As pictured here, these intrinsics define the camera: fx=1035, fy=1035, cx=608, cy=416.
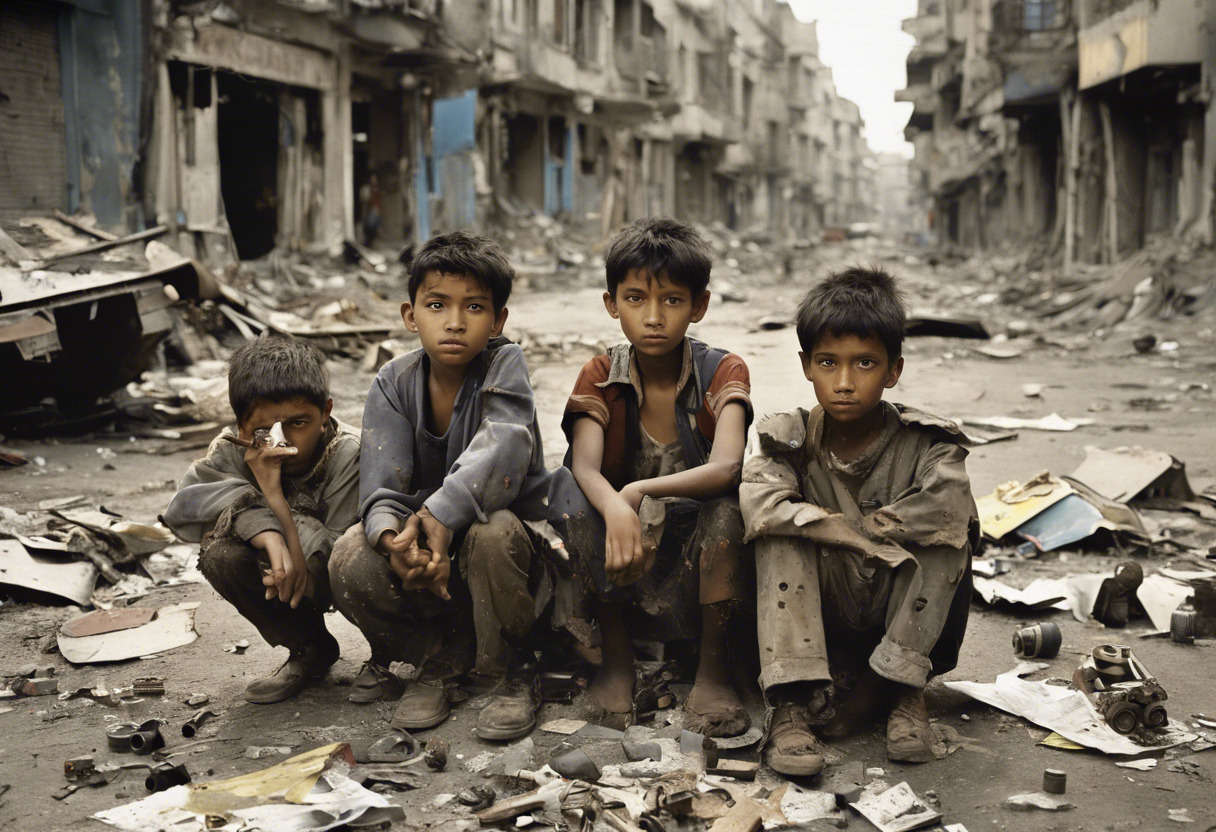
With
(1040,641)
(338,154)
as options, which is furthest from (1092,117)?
(1040,641)

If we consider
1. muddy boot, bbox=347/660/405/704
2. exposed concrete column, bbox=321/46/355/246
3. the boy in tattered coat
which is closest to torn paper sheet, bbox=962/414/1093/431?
the boy in tattered coat

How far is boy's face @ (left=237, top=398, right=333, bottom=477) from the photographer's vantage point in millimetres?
2604

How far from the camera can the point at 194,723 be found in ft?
8.16

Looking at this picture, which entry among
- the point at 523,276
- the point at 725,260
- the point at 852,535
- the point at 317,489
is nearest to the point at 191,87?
the point at 523,276

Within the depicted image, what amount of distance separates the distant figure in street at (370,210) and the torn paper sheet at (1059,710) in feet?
50.8

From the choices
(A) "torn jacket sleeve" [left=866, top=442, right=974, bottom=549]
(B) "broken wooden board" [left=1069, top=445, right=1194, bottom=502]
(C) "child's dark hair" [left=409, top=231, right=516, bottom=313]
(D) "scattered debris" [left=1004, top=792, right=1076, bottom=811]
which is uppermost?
(C) "child's dark hair" [left=409, top=231, right=516, bottom=313]

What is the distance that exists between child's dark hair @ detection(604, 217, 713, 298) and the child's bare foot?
97 cm

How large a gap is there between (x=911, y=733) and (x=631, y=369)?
1.09 m

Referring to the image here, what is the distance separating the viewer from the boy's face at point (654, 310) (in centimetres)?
257

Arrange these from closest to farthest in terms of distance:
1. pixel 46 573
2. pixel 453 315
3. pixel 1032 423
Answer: pixel 453 315, pixel 46 573, pixel 1032 423

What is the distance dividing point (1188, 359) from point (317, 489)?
30.3ft

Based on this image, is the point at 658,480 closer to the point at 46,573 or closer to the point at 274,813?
the point at 274,813

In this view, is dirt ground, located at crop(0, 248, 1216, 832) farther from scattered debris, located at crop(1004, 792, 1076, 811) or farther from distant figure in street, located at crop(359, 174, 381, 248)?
distant figure in street, located at crop(359, 174, 381, 248)

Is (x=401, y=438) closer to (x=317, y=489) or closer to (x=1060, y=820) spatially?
(x=317, y=489)
